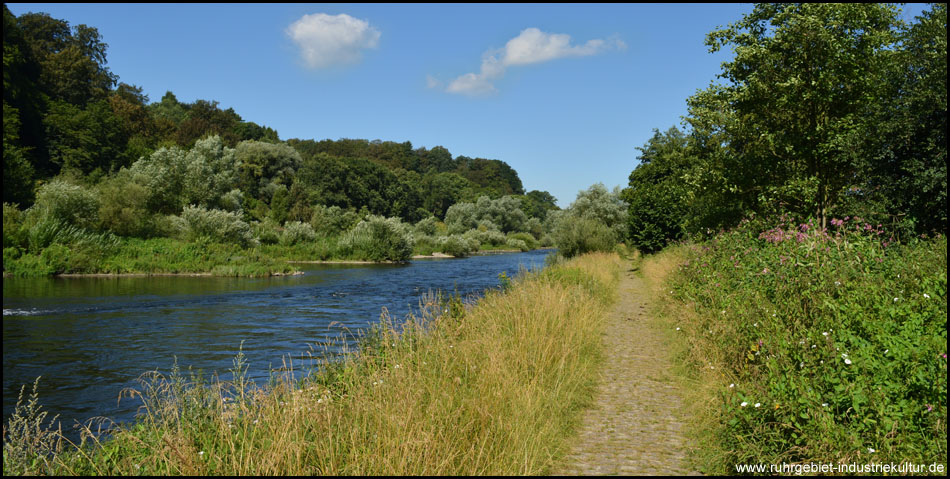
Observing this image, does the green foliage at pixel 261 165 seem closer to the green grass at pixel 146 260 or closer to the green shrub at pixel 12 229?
the green grass at pixel 146 260

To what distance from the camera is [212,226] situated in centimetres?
3403

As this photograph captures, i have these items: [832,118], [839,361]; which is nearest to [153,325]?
[839,361]

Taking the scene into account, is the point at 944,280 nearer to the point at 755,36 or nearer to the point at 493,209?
the point at 755,36

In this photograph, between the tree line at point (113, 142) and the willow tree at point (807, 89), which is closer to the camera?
the willow tree at point (807, 89)

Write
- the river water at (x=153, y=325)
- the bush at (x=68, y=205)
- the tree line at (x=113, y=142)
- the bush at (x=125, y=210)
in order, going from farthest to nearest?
the tree line at (x=113, y=142), the bush at (x=125, y=210), the bush at (x=68, y=205), the river water at (x=153, y=325)

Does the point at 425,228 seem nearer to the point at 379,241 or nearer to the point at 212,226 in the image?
the point at 379,241

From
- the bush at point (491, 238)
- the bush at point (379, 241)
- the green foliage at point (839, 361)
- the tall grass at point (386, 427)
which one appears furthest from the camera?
the bush at point (491, 238)

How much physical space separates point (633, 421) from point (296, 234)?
1624 inches

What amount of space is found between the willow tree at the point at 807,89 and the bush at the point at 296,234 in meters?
35.6

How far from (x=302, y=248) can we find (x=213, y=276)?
43.9ft

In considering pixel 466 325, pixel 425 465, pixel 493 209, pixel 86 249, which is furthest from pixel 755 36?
pixel 493 209

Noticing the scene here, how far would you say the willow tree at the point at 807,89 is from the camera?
38.4 ft

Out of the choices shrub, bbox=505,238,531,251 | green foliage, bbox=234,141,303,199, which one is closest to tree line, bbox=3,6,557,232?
green foliage, bbox=234,141,303,199

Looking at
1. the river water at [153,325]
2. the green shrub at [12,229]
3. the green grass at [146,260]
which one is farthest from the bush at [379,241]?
the green shrub at [12,229]
